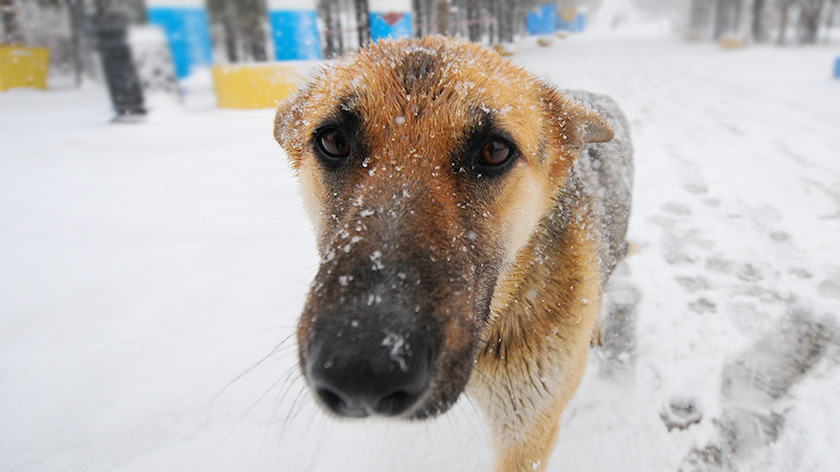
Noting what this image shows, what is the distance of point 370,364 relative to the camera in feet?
3.42

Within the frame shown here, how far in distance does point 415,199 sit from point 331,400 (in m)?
0.70

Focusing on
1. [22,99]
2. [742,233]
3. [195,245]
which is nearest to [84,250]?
[195,245]

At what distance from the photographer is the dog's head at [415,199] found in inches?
43.6

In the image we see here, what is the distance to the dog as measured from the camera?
114 cm

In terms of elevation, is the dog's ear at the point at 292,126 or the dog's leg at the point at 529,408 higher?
the dog's ear at the point at 292,126

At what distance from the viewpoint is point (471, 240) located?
1.54m

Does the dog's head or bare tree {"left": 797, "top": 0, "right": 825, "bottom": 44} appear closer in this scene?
the dog's head

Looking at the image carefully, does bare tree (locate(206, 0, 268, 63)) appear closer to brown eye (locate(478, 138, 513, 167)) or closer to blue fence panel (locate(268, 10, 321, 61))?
blue fence panel (locate(268, 10, 321, 61))

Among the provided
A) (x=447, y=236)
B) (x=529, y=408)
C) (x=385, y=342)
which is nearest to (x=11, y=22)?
(x=447, y=236)

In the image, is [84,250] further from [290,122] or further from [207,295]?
[290,122]

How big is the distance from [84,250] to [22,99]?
9002mm

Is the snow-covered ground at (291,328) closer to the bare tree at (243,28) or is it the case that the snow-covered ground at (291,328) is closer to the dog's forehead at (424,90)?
the dog's forehead at (424,90)

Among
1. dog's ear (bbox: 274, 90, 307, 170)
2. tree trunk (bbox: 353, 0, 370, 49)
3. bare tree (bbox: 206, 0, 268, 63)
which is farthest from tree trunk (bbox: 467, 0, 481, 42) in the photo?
dog's ear (bbox: 274, 90, 307, 170)

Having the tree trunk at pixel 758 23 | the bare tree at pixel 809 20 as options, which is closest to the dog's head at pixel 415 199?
the bare tree at pixel 809 20
